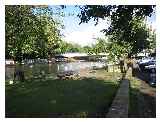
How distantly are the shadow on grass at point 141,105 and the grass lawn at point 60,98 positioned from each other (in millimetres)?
493

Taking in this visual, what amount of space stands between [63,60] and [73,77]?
40 centimetres

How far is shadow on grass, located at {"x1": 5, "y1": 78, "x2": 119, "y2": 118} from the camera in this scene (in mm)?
9453

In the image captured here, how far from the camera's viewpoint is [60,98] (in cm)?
986

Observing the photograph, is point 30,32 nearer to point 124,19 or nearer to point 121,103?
point 124,19

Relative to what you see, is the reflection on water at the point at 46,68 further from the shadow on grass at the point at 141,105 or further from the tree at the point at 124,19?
the shadow on grass at the point at 141,105

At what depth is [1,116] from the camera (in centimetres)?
927

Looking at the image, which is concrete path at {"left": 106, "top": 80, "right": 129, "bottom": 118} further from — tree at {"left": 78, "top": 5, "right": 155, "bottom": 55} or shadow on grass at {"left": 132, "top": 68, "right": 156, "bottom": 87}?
tree at {"left": 78, "top": 5, "right": 155, "bottom": 55}

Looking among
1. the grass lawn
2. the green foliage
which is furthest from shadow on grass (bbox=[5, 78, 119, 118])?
the green foliage

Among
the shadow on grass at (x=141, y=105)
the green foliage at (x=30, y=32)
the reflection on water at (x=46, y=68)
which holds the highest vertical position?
the green foliage at (x=30, y=32)

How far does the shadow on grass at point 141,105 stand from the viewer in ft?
30.7

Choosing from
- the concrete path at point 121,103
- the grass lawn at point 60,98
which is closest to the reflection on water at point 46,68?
the grass lawn at point 60,98

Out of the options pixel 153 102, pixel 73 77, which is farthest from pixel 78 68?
pixel 153 102
